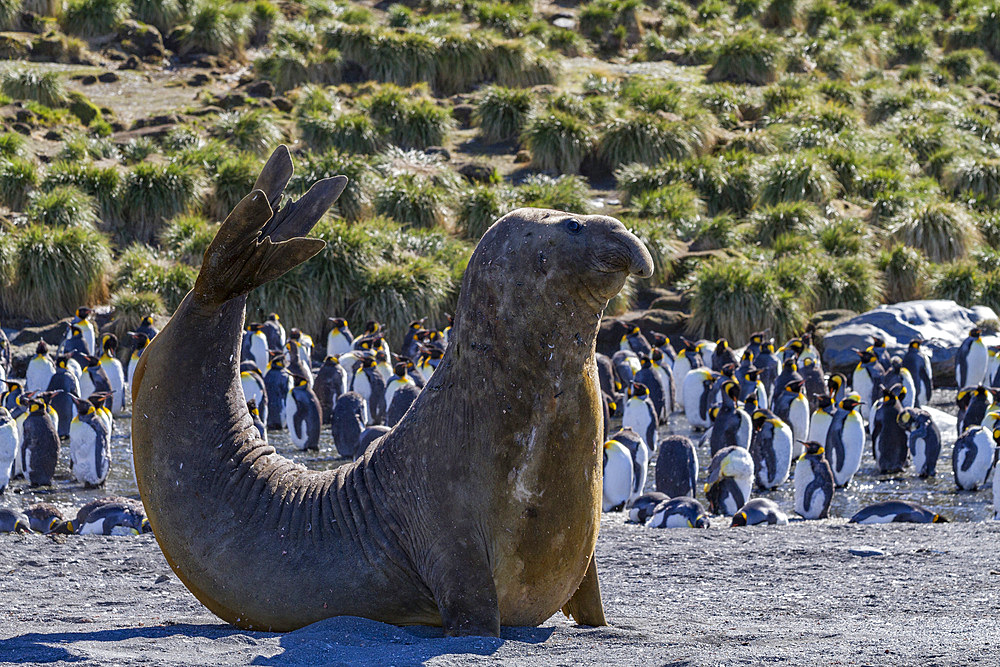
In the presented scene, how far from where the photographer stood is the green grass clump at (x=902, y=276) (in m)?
18.9

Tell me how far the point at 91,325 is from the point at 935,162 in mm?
17472

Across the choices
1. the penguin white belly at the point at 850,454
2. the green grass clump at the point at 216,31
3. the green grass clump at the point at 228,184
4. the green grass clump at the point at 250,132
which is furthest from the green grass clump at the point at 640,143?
the penguin white belly at the point at 850,454

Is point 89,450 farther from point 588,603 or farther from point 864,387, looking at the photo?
point 864,387

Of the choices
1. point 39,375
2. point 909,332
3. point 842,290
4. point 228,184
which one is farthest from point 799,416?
point 228,184

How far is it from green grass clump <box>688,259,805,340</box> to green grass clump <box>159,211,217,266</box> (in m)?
7.15

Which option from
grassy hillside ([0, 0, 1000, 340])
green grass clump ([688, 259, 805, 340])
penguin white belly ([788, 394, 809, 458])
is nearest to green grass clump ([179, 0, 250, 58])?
grassy hillside ([0, 0, 1000, 340])

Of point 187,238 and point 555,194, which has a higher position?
point 555,194

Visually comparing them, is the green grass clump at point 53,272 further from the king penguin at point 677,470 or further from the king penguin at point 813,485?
the king penguin at point 813,485

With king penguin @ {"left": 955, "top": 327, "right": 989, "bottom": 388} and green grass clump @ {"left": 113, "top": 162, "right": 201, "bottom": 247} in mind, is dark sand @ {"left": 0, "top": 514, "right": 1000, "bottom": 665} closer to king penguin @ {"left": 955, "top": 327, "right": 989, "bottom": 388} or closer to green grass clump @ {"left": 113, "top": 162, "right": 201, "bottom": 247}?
king penguin @ {"left": 955, "top": 327, "right": 989, "bottom": 388}

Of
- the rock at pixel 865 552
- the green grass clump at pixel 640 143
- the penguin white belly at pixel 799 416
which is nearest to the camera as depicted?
the rock at pixel 865 552

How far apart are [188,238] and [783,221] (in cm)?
977

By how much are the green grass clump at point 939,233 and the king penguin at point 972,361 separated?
15.6 ft

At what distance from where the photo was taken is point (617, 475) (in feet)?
33.7

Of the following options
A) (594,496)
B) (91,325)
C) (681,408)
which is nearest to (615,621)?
(594,496)
